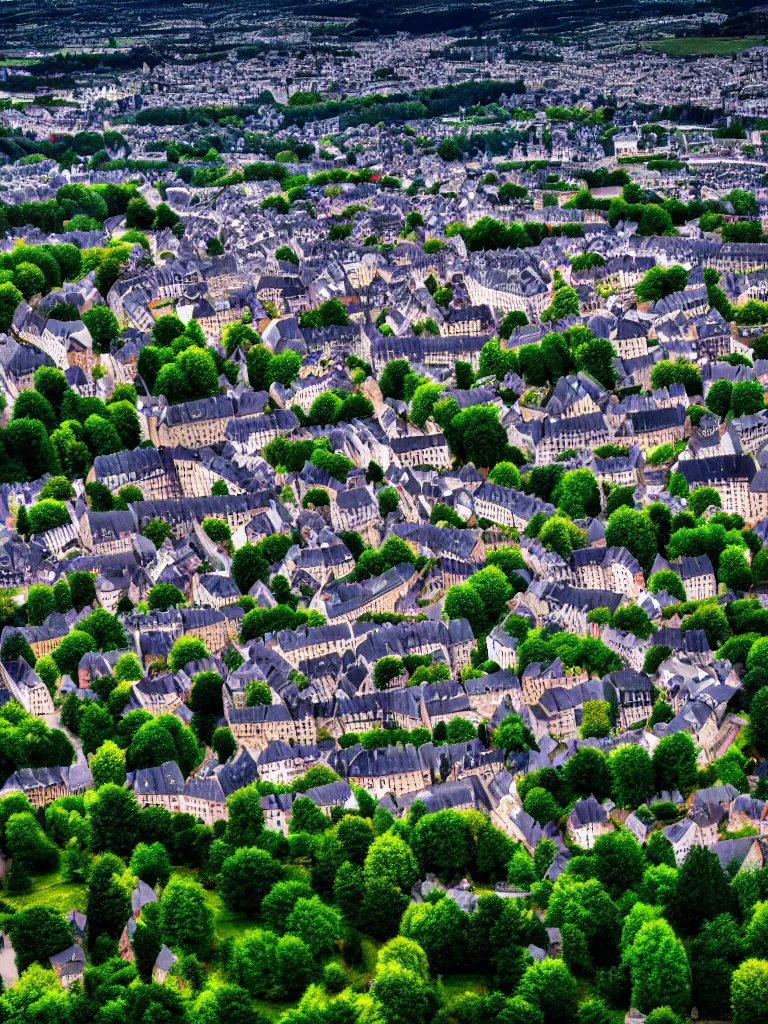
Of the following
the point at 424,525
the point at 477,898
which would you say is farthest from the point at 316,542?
the point at 477,898

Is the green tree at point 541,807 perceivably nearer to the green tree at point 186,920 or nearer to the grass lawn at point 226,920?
the grass lawn at point 226,920

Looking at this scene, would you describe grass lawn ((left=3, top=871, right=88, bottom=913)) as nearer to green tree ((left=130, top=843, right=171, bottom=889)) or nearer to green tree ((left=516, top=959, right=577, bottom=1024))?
green tree ((left=130, top=843, right=171, bottom=889))

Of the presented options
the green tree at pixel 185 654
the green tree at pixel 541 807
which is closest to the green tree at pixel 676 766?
the green tree at pixel 541 807

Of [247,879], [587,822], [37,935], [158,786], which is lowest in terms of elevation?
[587,822]

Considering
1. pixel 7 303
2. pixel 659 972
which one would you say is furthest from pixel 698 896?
pixel 7 303

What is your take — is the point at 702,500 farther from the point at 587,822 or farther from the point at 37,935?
the point at 37,935
